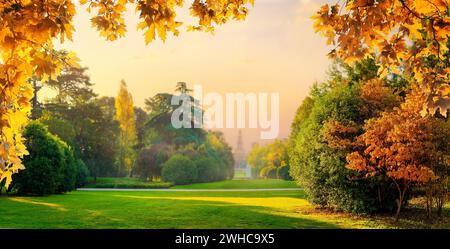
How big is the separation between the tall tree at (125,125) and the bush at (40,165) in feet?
48.0

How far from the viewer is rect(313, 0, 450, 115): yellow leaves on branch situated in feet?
12.5

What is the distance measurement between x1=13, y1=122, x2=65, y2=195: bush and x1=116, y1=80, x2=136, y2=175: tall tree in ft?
48.0

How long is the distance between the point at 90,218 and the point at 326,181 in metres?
7.72

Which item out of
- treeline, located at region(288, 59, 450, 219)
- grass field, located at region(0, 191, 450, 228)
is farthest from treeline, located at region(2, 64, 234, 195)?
treeline, located at region(288, 59, 450, 219)

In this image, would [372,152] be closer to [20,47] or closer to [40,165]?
[20,47]

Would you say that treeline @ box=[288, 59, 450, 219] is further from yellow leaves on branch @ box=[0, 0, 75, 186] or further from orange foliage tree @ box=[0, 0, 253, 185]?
yellow leaves on branch @ box=[0, 0, 75, 186]

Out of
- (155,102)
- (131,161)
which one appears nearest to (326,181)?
(131,161)

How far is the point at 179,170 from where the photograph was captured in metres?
30.1

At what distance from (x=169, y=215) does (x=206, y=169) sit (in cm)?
1880

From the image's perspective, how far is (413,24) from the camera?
3.99m

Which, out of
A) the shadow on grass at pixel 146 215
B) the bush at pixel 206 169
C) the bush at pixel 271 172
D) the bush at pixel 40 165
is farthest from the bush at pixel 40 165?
the bush at pixel 271 172

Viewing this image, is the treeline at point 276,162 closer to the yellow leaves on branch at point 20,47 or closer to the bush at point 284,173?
the bush at point 284,173
